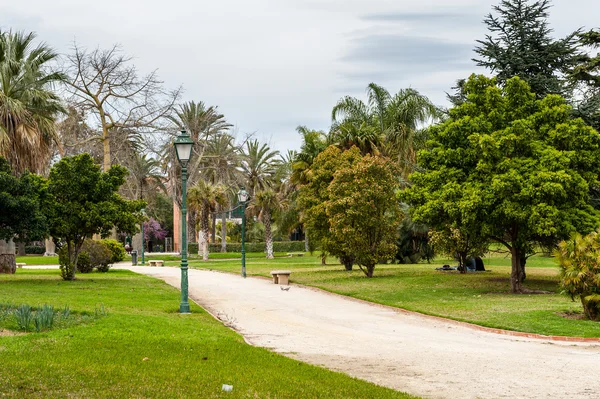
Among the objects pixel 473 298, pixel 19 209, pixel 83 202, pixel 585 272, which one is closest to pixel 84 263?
pixel 83 202

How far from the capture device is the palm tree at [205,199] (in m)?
61.0

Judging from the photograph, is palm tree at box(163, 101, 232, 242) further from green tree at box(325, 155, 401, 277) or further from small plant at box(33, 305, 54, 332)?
small plant at box(33, 305, 54, 332)

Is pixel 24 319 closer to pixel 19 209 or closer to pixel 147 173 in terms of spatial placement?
pixel 19 209

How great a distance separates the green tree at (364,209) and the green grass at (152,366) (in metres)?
16.8

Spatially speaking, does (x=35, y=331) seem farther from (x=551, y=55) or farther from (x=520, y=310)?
(x=551, y=55)

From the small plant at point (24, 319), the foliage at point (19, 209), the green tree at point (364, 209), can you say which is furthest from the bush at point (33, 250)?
the small plant at point (24, 319)

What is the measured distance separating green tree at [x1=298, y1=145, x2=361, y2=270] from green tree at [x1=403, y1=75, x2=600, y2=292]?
1002 cm

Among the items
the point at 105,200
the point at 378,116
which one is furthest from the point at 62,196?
the point at 378,116

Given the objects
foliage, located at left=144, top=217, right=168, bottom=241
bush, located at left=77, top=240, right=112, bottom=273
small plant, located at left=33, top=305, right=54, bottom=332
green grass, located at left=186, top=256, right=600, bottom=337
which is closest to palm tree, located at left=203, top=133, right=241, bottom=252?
foliage, located at left=144, top=217, right=168, bottom=241

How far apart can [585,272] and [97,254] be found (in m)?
25.9

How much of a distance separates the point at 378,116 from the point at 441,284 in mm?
26064

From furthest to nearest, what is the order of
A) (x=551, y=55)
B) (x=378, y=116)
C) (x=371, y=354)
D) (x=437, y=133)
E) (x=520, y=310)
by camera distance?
(x=378, y=116)
(x=551, y=55)
(x=437, y=133)
(x=520, y=310)
(x=371, y=354)

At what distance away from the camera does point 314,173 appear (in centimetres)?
3966

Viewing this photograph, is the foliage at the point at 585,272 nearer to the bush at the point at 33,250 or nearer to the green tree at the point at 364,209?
the green tree at the point at 364,209
